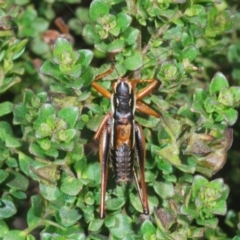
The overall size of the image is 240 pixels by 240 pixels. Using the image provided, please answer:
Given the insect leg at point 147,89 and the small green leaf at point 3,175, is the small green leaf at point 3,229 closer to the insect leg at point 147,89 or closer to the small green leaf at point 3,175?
the small green leaf at point 3,175

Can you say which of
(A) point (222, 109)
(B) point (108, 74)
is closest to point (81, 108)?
(B) point (108, 74)

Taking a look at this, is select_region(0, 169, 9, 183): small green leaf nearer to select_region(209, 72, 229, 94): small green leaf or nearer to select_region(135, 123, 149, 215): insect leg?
select_region(135, 123, 149, 215): insect leg

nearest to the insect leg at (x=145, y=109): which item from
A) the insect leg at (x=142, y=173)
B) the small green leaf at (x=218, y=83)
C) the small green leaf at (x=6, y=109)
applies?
the insect leg at (x=142, y=173)

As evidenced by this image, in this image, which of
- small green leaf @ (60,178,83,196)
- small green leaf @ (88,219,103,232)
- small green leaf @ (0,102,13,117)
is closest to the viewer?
small green leaf @ (60,178,83,196)

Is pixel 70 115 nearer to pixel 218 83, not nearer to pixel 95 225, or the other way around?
pixel 95 225

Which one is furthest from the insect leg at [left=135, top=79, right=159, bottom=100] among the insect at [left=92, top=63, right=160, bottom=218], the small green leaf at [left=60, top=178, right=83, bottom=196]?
the small green leaf at [left=60, top=178, right=83, bottom=196]

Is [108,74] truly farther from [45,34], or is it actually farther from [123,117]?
[45,34]
